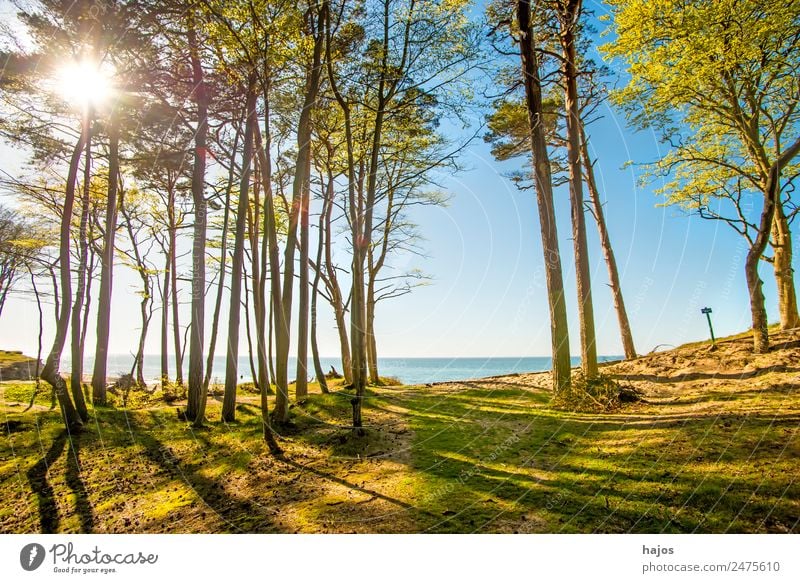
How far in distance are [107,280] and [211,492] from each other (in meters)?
7.41

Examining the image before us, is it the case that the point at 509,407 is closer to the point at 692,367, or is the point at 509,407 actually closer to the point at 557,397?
the point at 557,397

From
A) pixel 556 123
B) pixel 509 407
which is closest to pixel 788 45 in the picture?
pixel 556 123

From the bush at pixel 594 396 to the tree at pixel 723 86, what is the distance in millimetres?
3067

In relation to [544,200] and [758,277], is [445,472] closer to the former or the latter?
[544,200]

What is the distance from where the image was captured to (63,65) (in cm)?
667

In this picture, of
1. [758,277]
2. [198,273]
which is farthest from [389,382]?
[758,277]

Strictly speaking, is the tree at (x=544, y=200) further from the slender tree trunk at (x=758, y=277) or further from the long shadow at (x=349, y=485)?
the long shadow at (x=349, y=485)

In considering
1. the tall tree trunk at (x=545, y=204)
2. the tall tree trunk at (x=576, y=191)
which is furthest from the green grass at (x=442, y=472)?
the tall tree trunk at (x=576, y=191)

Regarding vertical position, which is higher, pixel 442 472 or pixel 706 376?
pixel 706 376

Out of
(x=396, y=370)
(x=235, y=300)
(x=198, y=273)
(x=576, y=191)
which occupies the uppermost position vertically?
(x=576, y=191)

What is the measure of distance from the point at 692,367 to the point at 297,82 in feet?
34.1

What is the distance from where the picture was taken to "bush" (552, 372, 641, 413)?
5605 millimetres

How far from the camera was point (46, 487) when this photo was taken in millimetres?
4422

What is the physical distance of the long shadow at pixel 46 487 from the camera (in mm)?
3589
